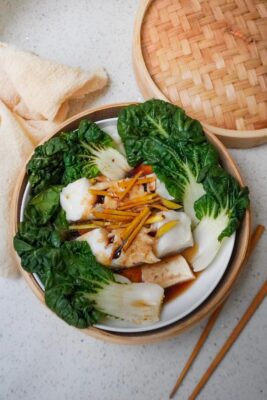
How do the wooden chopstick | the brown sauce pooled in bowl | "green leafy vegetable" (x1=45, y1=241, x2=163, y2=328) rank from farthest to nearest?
the wooden chopstick, the brown sauce pooled in bowl, "green leafy vegetable" (x1=45, y1=241, x2=163, y2=328)

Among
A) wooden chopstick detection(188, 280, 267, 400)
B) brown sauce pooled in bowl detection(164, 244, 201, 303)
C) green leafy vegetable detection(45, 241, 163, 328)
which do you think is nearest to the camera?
green leafy vegetable detection(45, 241, 163, 328)

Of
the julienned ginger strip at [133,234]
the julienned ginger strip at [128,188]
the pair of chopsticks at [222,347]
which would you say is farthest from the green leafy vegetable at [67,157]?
the pair of chopsticks at [222,347]

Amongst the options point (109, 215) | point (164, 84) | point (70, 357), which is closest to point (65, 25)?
point (164, 84)

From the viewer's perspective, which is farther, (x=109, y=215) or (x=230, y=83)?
(x=230, y=83)

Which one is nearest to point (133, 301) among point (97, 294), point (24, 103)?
point (97, 294)

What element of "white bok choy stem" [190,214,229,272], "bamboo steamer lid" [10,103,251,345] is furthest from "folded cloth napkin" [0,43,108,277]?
"white bok choy stem" [190,214,229,272]

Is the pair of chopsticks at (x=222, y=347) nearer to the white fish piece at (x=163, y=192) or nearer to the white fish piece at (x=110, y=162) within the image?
the white fish piece at (x=163, y=192)

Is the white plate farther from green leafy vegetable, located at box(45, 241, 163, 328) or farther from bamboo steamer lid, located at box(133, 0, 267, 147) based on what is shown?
bamboo steamer lid, located at box(133, 0, 267, 147)

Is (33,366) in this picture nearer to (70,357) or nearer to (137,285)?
(70,357)
